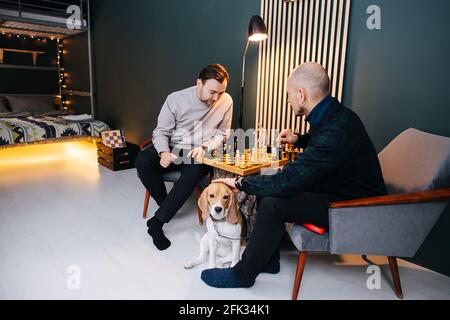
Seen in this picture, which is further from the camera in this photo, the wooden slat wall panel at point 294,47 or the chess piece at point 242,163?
the wooden slat wall panel at point 294,47

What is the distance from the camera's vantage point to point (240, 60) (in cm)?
300

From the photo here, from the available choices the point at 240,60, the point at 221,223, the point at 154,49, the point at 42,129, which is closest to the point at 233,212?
the point at 221,223

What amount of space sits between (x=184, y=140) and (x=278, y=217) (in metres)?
1.21

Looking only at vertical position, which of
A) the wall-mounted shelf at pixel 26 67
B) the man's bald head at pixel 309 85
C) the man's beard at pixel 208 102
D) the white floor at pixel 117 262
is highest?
the wall-mounted shelf at pixel 26 67

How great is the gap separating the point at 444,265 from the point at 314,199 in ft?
3.23

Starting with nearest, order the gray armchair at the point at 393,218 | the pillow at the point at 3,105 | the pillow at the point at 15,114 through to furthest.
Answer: the gray armchair at the point at 393,218 → the pillow at the point at 15,114 → the pillow at the point at 3,105

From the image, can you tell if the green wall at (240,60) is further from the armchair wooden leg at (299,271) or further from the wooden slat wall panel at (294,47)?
the armchair wooden leg at (299,271)

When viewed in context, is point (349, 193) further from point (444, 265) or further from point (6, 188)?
point (6, 188)

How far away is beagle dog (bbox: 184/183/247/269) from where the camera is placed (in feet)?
5.71

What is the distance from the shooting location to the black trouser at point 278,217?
1516 millimetres

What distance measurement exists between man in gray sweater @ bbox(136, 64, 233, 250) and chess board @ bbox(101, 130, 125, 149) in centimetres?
151

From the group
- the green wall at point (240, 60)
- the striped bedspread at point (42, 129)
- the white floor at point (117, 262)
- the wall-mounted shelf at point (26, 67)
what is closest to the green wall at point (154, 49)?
the green wall at point (240, 60)

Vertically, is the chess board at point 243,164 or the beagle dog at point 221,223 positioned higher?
the chess board at point 243,164

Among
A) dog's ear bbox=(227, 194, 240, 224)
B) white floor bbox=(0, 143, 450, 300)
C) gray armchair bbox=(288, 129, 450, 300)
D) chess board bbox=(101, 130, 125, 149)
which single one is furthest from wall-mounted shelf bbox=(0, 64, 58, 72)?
gray armchair bbox=(288, 129, 450, 300)
